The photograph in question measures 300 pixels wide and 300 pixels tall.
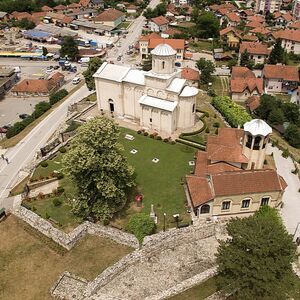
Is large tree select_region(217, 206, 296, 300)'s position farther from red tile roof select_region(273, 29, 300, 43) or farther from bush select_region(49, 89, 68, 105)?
red tile roof select_region(273, 29, 300, 43)

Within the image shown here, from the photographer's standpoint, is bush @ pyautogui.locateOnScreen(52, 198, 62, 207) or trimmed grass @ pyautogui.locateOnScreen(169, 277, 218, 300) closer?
trimmed grass @ pyautogui.locateOnScreen(169, 277, 218, 300)

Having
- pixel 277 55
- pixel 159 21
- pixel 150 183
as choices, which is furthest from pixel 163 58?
pixel 159 21

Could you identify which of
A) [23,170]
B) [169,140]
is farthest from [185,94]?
[23,170]

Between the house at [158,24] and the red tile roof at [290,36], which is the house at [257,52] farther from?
the house at [158,24]

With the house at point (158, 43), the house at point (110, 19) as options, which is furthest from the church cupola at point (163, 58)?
the house at point (110, 19)

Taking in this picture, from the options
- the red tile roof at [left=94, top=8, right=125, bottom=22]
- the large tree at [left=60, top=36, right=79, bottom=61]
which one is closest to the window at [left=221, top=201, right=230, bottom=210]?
the large tree at [left=60, top=36, right=79, bottom=61]

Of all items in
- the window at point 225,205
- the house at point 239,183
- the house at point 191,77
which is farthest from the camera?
the house at point 191,77
